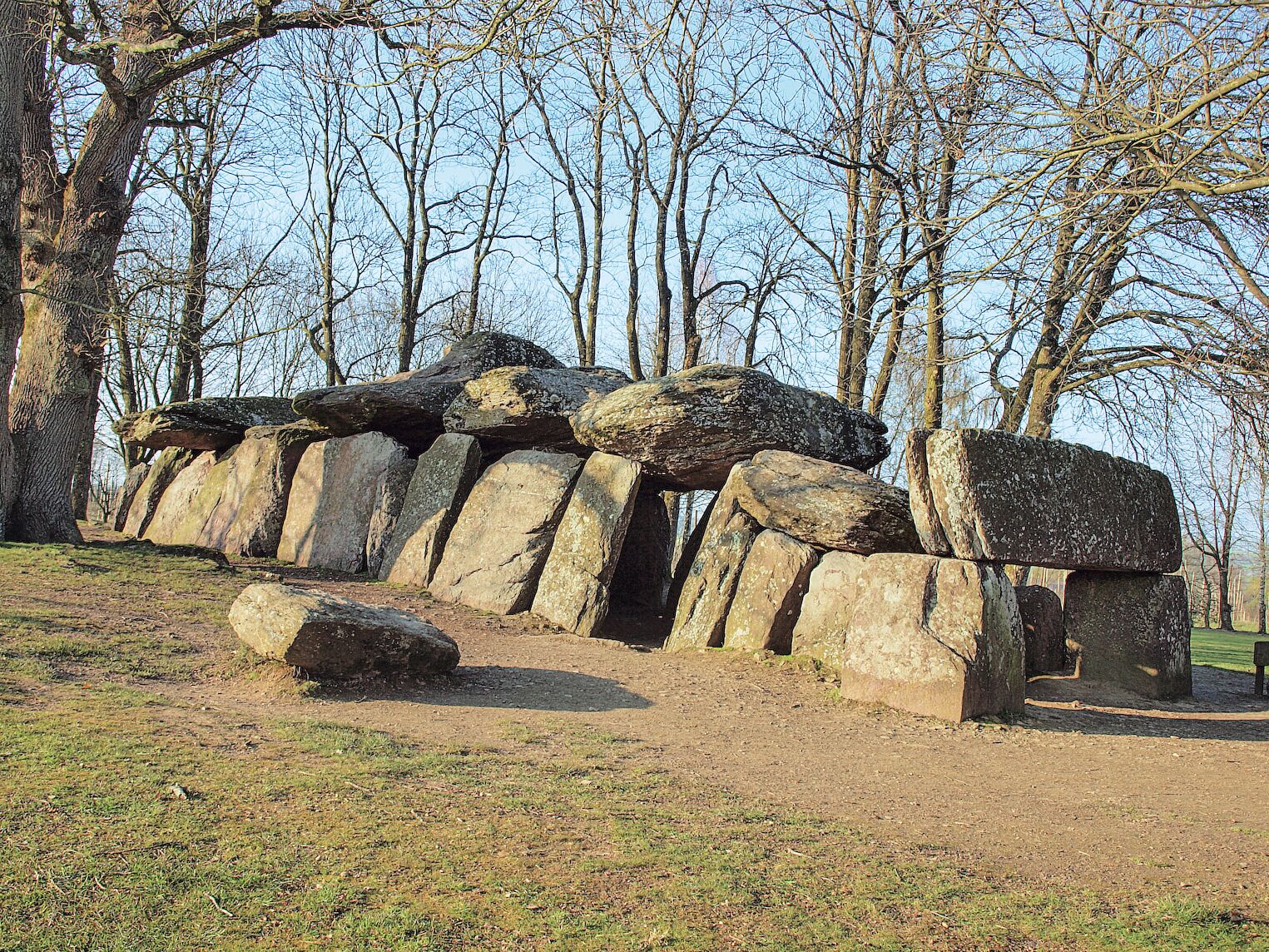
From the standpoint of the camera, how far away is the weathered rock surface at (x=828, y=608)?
28.1ft

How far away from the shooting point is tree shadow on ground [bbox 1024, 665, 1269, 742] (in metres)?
7.61

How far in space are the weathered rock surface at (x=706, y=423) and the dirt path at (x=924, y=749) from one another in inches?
84.0

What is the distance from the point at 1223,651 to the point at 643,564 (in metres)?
10.2

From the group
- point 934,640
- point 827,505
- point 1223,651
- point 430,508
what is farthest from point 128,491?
point 1223,651

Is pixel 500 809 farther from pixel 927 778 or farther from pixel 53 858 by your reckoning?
pixel 927 778

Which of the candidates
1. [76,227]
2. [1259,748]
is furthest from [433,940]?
[76,227]

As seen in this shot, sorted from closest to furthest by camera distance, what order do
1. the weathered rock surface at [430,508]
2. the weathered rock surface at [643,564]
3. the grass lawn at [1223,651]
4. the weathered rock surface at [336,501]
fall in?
1. the weathered rock surface at [430,508]
2. the weathered rock surface at [336,501]
3. the weathered rock surface at [643,564]
4. the grass lawn at [1223,651]

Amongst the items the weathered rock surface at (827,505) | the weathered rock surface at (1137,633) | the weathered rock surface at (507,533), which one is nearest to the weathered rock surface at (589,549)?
the weathered rock surface at (507,533)

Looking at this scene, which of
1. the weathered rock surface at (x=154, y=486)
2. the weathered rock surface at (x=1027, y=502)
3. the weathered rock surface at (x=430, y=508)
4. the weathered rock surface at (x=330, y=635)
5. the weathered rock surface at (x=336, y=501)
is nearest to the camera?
the weathered rock surface at (x=330, y=635)

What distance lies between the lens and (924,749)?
21.1 ft

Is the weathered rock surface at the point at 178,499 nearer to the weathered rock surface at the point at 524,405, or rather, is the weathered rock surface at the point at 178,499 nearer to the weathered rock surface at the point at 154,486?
the weathered rock surface at the point at 154,486

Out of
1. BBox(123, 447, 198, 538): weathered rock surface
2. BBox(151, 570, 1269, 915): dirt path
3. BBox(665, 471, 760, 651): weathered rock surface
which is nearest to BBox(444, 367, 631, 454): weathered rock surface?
BBox(665, 471, 760, 651): weathered rock surface

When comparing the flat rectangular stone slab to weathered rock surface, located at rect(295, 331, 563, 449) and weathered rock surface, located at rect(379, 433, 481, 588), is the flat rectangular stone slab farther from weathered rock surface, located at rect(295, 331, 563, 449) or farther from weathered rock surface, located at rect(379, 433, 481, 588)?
weathered rock surface, located at rect(295, 331, 563, 449)

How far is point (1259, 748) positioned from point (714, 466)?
5.20m
